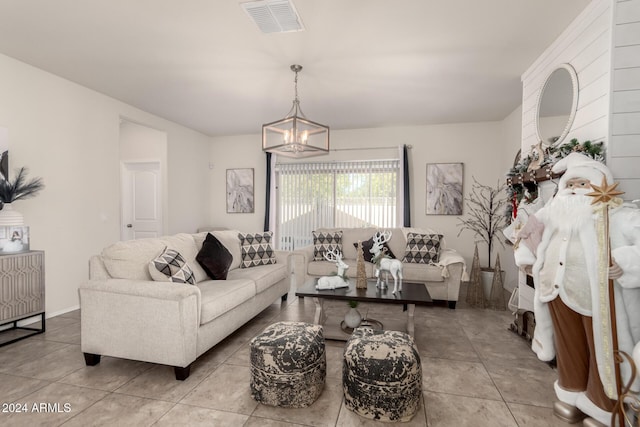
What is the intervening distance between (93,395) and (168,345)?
49 centimetres

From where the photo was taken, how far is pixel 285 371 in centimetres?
184

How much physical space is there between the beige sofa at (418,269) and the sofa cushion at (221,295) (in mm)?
1199

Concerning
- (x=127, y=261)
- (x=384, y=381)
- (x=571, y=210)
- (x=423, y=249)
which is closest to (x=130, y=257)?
(x=127, y=261)

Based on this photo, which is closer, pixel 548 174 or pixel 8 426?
pixel 8 426

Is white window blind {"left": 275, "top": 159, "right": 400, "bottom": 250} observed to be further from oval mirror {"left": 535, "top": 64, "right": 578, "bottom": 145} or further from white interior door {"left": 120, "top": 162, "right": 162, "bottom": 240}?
oval mirror {"left": 535, "top": 64, "right": 578, "bottom": 145}

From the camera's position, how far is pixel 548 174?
238cm

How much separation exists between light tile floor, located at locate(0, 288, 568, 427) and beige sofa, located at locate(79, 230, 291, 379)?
0.54 ft

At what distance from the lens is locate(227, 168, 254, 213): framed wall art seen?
6.05 meters

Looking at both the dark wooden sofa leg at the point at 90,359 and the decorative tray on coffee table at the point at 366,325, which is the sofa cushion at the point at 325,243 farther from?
the dark wooden sofa leg at the point at 90,359

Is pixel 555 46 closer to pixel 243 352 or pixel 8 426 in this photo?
pixel 243 352

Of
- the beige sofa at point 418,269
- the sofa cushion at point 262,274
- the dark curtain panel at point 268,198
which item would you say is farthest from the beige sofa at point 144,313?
the dark curtain panel at point 268,198

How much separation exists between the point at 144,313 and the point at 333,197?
390cm

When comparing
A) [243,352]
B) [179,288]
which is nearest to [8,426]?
[179,288]

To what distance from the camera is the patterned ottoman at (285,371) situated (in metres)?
1.84
